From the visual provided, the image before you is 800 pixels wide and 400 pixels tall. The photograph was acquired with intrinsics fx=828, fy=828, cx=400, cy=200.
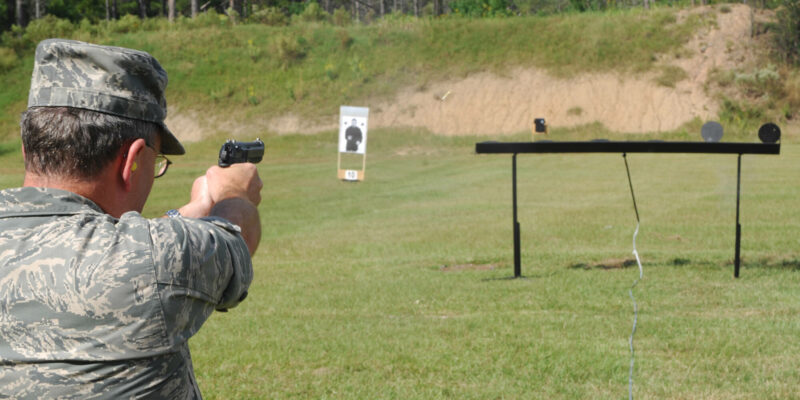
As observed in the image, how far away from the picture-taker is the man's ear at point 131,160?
1.83m

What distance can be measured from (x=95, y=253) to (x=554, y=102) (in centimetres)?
3793

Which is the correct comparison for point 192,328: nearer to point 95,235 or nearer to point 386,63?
point 95,235

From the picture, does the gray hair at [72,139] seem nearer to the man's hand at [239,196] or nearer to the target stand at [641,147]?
the man's hand at [239,196]

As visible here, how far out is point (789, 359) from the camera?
5730mm

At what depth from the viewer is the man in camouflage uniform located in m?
1.71

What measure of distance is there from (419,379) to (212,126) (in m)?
33.7

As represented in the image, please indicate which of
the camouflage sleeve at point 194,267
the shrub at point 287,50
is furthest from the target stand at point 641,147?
the shrub at point 287,50

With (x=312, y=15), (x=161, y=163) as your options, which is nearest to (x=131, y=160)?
(x=161, y=163)

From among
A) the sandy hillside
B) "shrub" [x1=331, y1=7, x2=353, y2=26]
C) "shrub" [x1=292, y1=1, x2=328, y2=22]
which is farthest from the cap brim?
"shrub" [x1=292, y1=1, x2=328, y2=22]

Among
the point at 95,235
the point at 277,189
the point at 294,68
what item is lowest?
the point at 277,189

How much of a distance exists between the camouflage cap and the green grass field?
3.67m

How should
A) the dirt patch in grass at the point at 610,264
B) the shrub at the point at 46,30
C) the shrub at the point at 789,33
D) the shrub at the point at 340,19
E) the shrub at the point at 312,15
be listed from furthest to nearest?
the shrub at the point at 312,15 → the shrub at the point at 340,19 → the shrub at the point at 46,30 → the shrub at the point at 789,33 → the dirt patch in grass at the point at 610,264

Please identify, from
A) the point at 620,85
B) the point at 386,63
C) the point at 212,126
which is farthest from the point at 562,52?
the point at 212,126

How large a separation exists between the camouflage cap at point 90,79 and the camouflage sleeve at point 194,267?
0.89 ft
